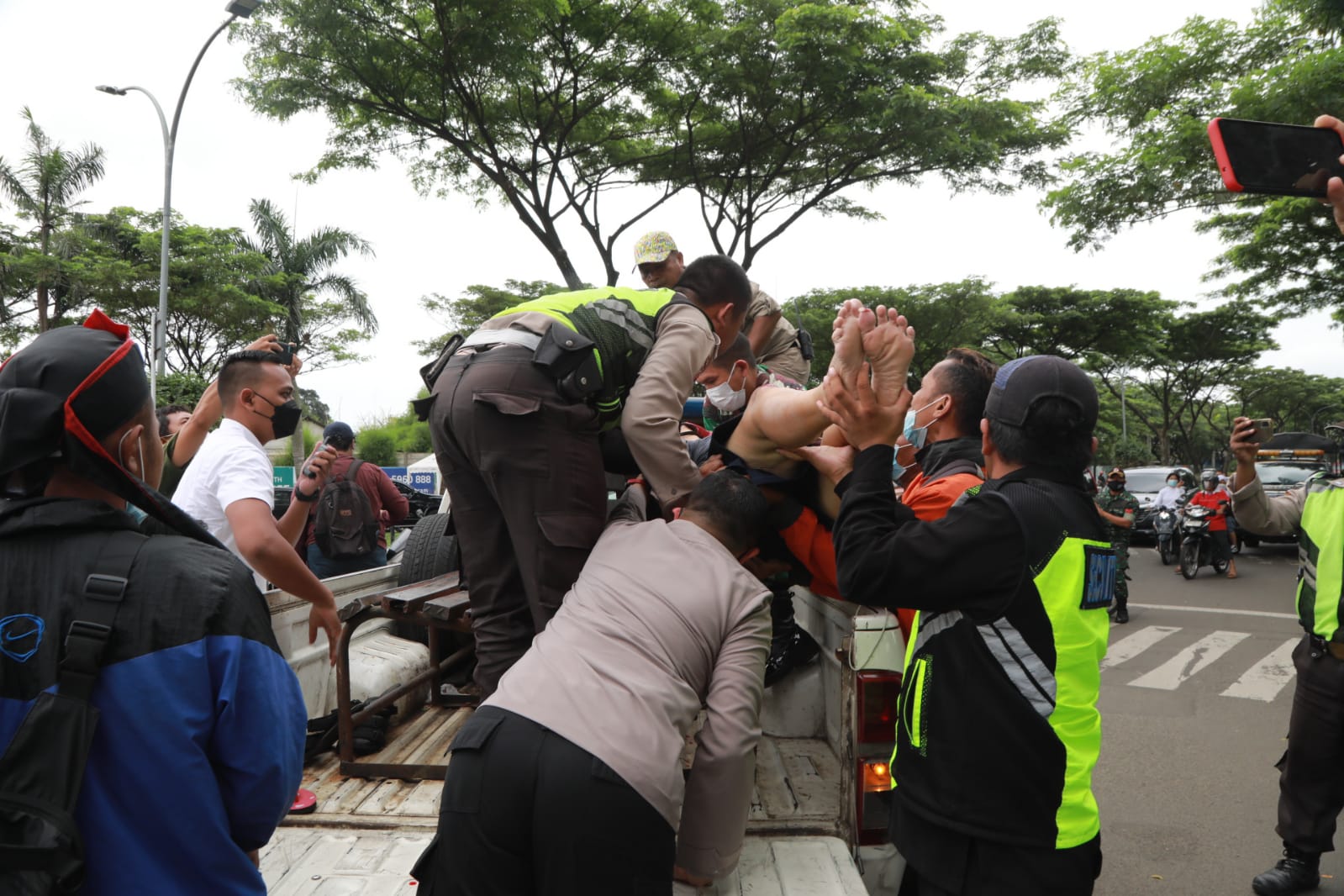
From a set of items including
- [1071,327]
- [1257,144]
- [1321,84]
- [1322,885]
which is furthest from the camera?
[1071,327]

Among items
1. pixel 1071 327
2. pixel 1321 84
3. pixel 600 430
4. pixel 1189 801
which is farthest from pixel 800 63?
pixel 1071 327

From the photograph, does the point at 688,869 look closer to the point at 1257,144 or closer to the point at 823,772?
the point at 823,772

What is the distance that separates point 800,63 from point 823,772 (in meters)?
11.2

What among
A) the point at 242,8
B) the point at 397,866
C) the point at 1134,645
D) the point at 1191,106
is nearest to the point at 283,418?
the point at 397,866

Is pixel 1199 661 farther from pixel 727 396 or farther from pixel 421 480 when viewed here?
pixel 421 480

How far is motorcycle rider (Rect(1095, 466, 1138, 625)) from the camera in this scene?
32.9ft

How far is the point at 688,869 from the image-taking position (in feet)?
6.39

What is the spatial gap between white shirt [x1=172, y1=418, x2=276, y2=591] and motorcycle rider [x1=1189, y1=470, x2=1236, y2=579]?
13.3 metres

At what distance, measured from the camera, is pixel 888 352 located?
1.81 meters

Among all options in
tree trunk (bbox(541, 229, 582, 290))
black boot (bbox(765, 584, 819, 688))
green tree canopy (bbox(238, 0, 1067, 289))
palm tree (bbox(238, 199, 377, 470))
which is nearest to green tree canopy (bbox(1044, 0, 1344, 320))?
green tree canopy (bbox(238, 0, 1067, 289))

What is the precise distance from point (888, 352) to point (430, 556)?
321 centimetres

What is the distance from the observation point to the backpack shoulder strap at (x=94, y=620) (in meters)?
1.25

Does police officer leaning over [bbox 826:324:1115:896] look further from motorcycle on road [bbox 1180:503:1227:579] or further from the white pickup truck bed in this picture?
motorcycle on road [bbox 1180:503:1227:579]

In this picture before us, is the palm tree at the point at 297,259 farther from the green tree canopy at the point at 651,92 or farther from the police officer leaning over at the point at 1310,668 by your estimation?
the police officer leaning over at the point at 1310,668
